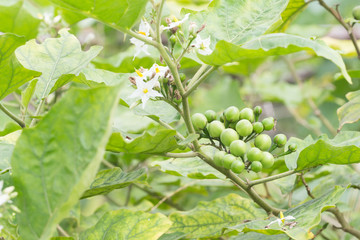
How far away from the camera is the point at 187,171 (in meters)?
0.94

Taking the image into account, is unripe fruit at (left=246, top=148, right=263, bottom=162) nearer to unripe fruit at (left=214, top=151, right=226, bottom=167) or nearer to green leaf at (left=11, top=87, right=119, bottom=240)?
unripe fruit at (left=214, top=151, right=226, bottom=167)

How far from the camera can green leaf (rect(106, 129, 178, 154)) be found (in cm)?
71

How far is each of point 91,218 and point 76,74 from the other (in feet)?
1.97

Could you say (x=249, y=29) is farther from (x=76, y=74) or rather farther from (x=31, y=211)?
(x=31, y=211)

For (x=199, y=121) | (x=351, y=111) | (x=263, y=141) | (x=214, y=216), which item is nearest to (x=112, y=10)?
(x=199, y=121)

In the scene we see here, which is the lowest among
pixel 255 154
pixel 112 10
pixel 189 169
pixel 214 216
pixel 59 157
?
pixel 214 216

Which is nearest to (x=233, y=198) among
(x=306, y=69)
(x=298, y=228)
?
(x=298, y=228)

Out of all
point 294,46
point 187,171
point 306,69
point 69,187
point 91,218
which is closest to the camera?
point 69,187

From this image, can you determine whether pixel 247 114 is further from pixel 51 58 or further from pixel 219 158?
pixel 51 58

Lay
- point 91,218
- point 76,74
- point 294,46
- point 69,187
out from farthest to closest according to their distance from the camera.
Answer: point 91,218 < point 76,74 < point 294,46 < point 69,187

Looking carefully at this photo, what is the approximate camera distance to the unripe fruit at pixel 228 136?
80cm

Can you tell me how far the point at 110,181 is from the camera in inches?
32.1

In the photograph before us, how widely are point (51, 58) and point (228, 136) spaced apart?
0.39m

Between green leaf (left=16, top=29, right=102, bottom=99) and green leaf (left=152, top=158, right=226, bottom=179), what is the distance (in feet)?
0.88
